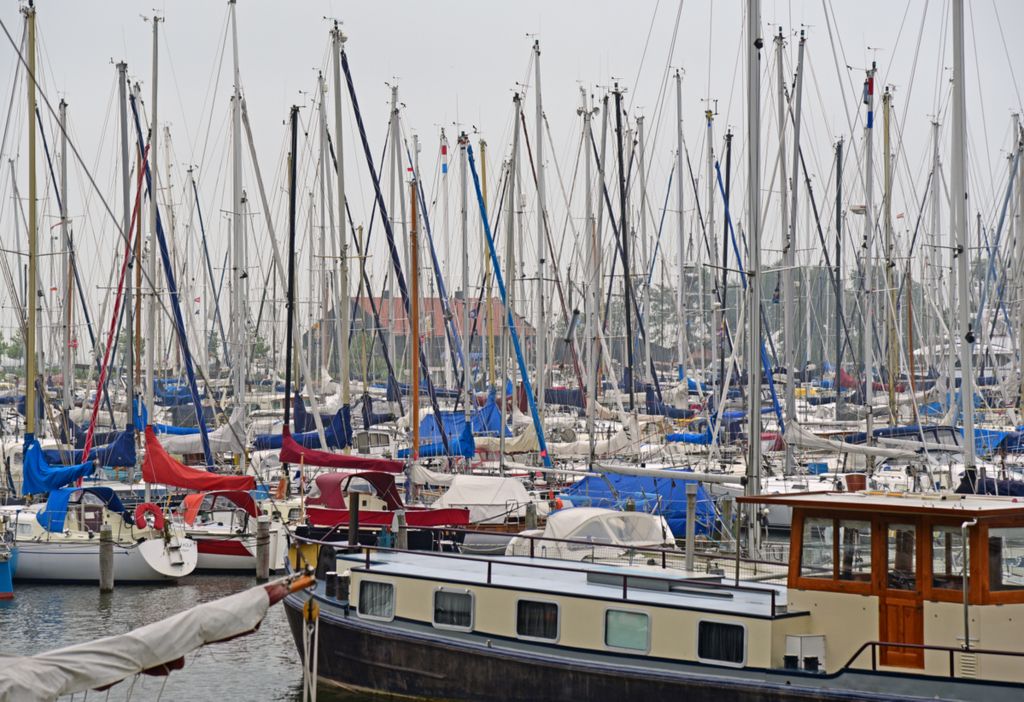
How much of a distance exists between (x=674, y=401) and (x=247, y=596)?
178ft

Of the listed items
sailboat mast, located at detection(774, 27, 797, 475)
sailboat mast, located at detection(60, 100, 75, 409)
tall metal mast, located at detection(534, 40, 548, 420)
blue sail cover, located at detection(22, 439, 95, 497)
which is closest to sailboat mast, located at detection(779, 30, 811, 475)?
sailboat mast, located at detection(774, 27, 797, 475)

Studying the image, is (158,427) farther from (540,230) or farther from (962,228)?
(962,228)

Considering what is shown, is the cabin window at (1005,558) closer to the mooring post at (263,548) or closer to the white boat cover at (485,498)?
the white boat cover at (485,498)

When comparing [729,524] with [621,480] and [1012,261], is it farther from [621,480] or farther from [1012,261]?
[1012,261]

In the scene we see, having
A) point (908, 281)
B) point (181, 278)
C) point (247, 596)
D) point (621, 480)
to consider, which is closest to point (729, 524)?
point (621, 480)

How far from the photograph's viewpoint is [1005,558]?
1884 centimetres

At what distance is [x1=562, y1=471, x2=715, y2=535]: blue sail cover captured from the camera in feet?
131

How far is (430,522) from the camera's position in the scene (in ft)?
125

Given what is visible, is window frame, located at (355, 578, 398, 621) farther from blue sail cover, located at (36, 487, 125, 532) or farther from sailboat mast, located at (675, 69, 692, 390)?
sailboat mast, located at (675, 69, 692, 390)

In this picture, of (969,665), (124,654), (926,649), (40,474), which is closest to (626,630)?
(926,649)

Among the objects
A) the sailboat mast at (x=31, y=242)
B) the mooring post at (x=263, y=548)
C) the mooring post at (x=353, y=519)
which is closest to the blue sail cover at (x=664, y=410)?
the mooring post at (x=263, y=548)

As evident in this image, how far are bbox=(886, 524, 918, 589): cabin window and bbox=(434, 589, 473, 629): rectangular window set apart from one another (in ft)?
23.1

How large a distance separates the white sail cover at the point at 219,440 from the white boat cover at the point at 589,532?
18.5 metres

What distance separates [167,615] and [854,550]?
20.2 m
